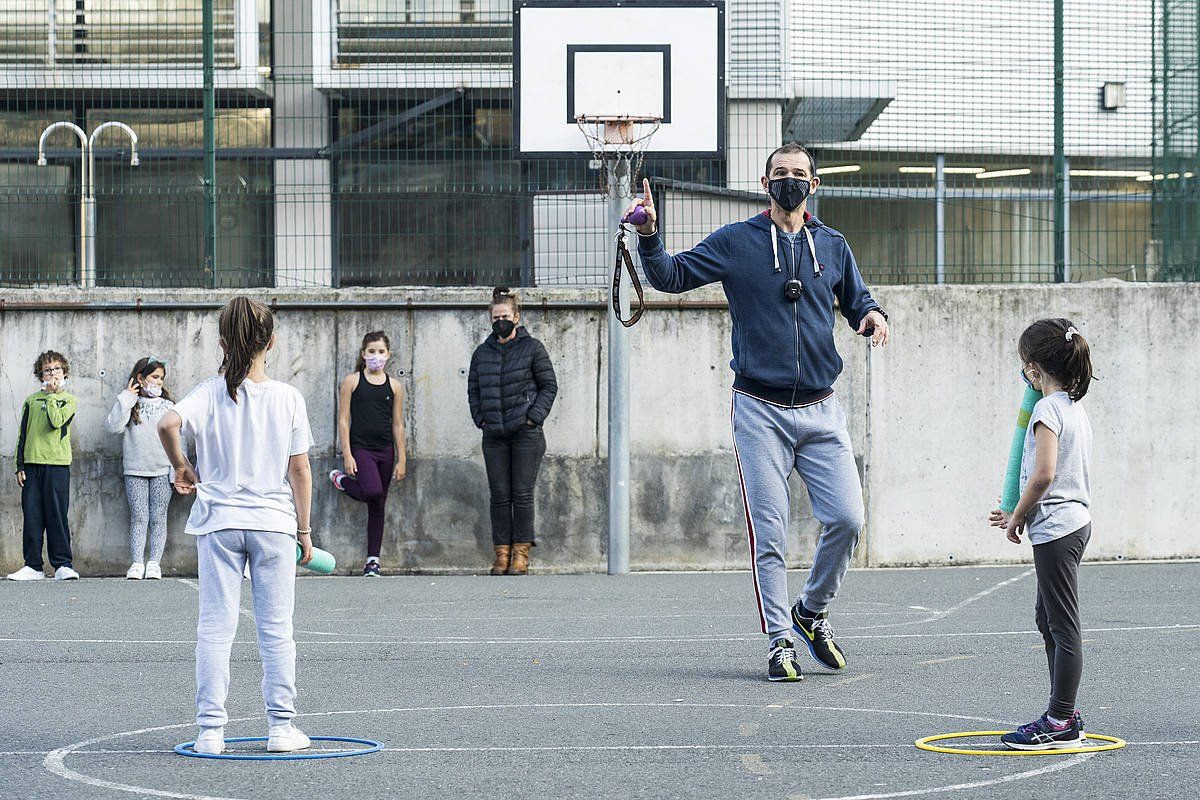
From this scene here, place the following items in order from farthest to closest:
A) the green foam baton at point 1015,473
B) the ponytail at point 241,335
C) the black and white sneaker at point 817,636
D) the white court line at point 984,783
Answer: the black and white sneaker at point 817,636, the green foam baton at point 1015,473, the ponytail at point 241,335, the white court line at point 984,783

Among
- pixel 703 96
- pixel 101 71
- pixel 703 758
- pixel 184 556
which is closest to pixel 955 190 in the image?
pixel 703 96

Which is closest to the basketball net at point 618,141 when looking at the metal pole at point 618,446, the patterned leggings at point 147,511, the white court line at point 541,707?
the metal pole at point 618,446

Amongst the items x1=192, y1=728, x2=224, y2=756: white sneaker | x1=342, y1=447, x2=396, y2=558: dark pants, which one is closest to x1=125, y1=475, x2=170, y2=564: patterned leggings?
x1=342, y1=447, x2=396, y2=558: dark pants

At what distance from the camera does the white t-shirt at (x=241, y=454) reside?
5.72m

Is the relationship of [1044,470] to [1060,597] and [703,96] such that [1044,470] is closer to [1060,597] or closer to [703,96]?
[1060,597]

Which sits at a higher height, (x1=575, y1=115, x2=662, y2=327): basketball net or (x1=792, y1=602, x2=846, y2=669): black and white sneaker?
(x1=575, y1=115, x2=662, y2=327): basketball net

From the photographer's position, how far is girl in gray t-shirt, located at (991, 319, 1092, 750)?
554 cm

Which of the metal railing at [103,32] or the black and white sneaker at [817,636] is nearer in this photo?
the black and white sneaker at [817,636]

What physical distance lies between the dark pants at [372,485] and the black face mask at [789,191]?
6.16m

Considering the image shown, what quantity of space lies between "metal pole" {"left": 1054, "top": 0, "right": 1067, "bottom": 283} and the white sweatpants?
365 inches

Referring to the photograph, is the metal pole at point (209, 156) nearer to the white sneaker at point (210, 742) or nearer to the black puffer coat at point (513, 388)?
the black puffer coat at point (513, 388)

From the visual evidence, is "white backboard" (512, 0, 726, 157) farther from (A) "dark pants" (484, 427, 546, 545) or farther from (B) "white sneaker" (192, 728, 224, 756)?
(B) "white sneaker" (192, 728, 224, 756)

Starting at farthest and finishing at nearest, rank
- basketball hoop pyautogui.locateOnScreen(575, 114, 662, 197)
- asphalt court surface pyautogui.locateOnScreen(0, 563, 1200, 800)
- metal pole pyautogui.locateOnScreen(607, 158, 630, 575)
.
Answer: basketball hoop pyautogui.locateOnScreen(575, 114, 662, 197), metal pole pyautogui.locateOnScreen(607, 158, 630, 575), asphalt court surface pyautogui.locateOnScreen(0, 563, 1200, 800)

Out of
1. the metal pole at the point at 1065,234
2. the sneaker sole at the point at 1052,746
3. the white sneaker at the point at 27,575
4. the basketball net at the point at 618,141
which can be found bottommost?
the white sneaker at the point at 27,575
